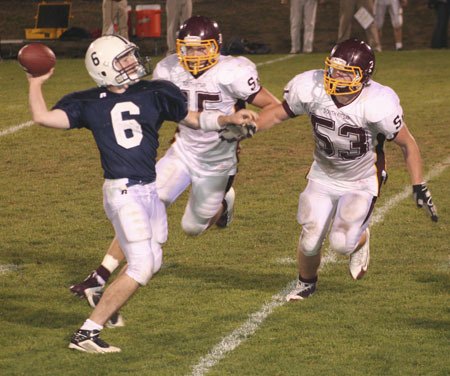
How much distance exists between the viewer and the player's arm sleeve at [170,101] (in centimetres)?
643

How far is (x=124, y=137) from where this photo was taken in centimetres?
632

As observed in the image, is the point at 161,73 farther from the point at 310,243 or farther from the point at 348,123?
the point at 310,243

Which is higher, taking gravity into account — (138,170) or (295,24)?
(138,170)

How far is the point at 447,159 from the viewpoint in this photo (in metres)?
11.4

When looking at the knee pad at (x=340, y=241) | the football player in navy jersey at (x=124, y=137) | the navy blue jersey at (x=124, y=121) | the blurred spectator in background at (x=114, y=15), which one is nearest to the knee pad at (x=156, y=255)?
the football player in navy jersey at (x=124, y=137)

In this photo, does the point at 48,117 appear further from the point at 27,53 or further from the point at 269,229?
the point at 269,229

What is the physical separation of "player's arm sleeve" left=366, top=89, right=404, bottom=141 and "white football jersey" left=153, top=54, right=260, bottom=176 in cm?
96

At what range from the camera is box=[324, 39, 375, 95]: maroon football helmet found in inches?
270

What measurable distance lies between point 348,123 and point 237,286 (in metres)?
1.28

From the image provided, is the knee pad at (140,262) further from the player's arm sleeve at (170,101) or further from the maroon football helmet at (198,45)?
the maroon football helmet at (198,45)

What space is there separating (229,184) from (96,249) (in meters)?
1.10

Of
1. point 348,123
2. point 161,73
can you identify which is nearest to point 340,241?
point 348,123

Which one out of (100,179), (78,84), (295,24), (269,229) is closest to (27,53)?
(269,229)

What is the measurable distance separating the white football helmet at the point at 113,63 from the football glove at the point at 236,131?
0.58 m
